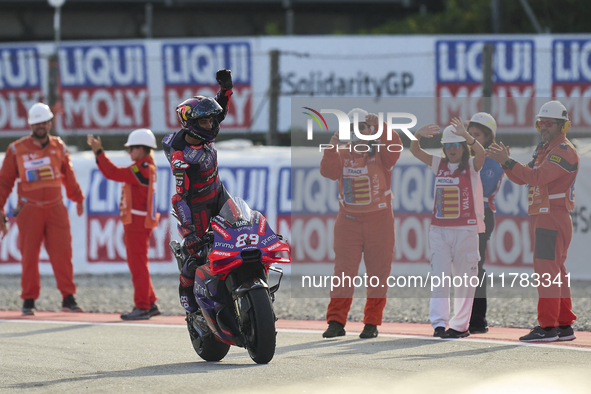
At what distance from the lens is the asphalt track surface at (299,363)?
5645mm

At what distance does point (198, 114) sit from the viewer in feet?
21.4

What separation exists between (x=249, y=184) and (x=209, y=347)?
22.1 feet

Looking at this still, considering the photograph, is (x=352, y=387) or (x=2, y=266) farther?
(x=2, y=266)

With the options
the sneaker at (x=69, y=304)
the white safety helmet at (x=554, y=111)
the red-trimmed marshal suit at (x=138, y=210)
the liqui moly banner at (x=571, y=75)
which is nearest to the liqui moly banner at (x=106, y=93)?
the sneaker at (x=69, y=304)

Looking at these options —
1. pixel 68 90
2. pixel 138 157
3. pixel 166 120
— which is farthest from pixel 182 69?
pixel 138 157

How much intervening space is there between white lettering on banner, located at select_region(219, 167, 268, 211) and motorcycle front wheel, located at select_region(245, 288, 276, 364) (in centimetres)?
713

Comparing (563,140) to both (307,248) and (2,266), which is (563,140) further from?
(2,266)

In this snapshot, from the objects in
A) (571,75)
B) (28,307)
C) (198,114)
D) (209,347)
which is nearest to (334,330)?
(209,347)

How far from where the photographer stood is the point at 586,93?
16.0 m

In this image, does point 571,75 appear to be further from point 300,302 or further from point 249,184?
point 300,302

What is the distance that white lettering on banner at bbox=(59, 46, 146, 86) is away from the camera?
17.5m

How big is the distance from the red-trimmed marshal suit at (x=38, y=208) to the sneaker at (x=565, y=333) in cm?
544

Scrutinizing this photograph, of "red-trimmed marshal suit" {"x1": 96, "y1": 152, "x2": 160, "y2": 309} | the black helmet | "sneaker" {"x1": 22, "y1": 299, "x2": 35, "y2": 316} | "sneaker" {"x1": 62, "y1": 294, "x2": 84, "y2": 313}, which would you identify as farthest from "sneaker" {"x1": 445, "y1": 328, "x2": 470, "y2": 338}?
"sneaker" {"x1": 22, "y1": 299, "x2": 35, "y2": 316}

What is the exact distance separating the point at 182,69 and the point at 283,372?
476 inches
